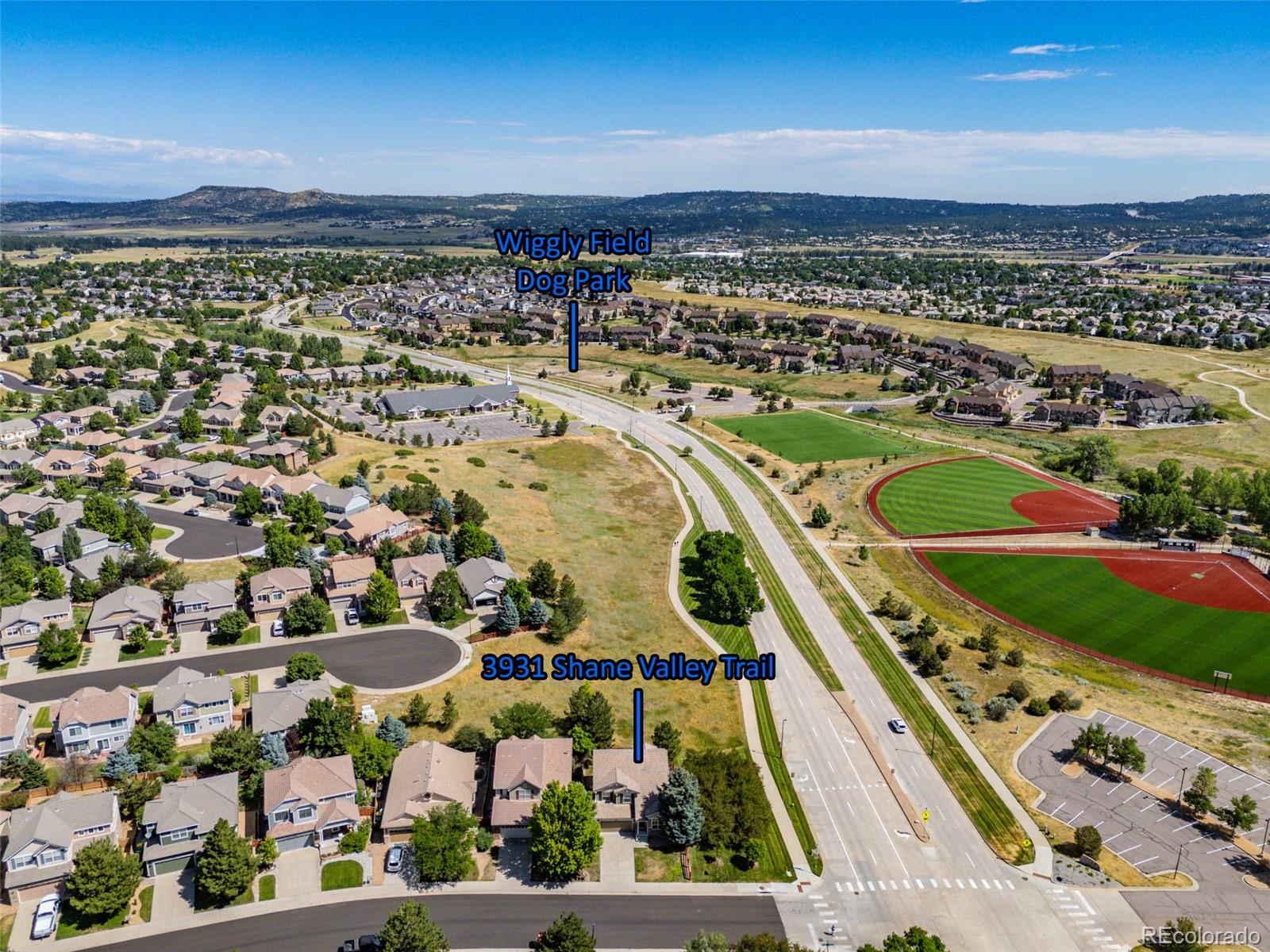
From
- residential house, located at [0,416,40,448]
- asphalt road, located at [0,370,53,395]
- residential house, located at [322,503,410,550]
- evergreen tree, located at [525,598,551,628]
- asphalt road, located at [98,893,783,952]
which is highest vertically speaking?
asphalt road, located at [0,370,53,395]

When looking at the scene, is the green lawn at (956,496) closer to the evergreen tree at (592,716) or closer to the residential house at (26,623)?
the evergreen tree at (592,716)

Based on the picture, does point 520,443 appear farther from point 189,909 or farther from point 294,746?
point 189,909

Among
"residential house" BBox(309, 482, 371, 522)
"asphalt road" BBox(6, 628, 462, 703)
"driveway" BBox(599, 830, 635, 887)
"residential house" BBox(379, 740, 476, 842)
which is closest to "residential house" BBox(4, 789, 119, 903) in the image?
"residential house" BBox(379, 740, 476, 842)

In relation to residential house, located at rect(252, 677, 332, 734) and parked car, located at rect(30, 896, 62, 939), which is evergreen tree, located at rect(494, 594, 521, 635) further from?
parked car, located at rect(30, 896, 62, 939)

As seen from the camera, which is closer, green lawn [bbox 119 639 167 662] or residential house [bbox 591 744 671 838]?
residential house [bbox 591 744 671 838]

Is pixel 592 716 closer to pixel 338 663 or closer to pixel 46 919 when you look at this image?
pixel 338 663

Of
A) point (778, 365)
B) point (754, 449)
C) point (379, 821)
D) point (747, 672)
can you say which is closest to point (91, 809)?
point (379, 821)
